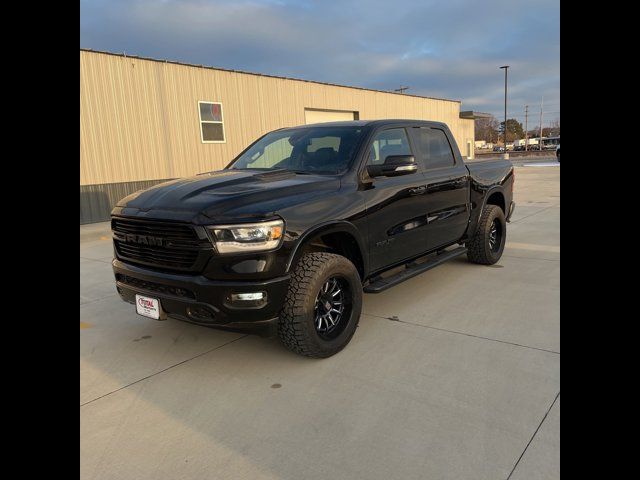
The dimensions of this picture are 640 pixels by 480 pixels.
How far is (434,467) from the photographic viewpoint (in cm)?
236

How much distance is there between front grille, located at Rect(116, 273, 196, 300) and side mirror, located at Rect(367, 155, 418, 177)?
180 centimetres

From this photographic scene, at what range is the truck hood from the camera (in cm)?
314

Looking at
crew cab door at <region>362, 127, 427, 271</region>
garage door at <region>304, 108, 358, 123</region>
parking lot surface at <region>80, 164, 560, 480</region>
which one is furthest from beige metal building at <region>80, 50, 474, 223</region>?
crew cab door at <region>362, 127, 427, 271</region>

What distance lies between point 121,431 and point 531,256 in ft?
19.3

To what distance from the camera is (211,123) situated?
1394cm

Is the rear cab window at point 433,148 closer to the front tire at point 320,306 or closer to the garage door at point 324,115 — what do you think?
the front tire at point 320,306

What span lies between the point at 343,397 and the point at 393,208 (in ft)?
6.07

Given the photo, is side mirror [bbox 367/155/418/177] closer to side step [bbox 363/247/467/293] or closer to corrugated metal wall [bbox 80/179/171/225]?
side step [bbox 363/247/467/293]

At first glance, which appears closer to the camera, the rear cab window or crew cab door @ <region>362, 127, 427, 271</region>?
crew cab door @ <region>362, 127, 427, 271</region>

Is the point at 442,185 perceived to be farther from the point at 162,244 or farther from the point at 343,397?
the point at 162,244

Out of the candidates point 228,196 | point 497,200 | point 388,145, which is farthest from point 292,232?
point 497,200

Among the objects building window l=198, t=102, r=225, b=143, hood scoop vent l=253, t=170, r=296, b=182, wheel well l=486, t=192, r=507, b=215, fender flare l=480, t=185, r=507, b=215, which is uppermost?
building window l=198, t=102, r=225, b=143

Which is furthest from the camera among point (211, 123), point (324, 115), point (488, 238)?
point (324, 115)
